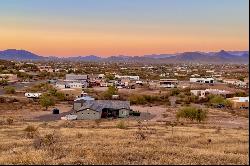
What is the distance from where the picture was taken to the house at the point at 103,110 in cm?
6831

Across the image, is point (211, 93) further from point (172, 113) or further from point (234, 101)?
point (172, 113)

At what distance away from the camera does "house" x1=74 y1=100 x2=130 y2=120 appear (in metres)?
68.3

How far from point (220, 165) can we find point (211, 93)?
3773 inches

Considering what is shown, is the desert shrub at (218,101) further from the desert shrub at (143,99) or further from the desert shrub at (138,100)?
the desert shrub at (138,100)

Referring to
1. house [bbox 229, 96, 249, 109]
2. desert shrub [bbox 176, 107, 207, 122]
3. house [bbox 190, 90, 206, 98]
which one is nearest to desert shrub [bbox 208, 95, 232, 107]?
house [bbox 229, 96, 249, 109]

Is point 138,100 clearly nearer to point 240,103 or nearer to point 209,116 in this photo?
point 240,103

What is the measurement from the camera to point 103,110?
72.1 m

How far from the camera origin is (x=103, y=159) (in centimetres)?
1686

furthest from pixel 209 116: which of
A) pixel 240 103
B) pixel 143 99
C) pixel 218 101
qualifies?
pixel 143 99

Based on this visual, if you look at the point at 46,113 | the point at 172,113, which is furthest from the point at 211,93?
the point at 46,113

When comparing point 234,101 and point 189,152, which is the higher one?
point 189,152

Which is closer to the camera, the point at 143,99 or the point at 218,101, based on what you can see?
the point at 218,101

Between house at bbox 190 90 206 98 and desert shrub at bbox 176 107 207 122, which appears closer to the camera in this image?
desert shrub at bbox 176 107 207 122

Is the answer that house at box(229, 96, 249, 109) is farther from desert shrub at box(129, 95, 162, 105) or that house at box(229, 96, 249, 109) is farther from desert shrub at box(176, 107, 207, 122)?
desert shrub at box(176, 107, 207, 122)
